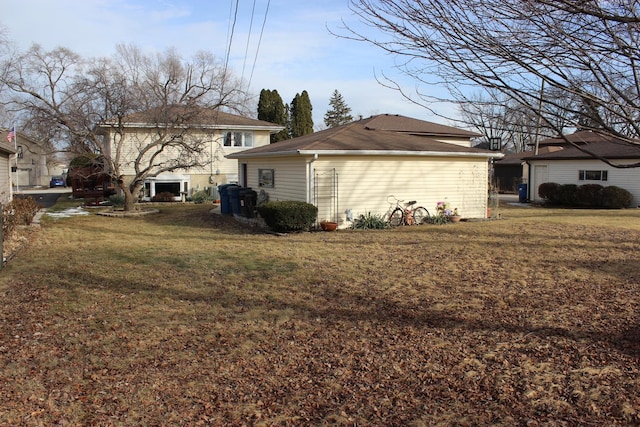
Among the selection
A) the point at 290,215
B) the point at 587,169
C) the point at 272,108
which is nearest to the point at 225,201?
the point at 290,215

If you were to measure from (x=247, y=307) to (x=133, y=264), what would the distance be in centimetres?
398

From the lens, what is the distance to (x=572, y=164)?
2506 cm

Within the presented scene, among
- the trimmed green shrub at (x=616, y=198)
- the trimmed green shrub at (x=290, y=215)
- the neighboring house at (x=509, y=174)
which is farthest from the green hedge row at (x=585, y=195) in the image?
the trimmed green shrub at (x=290, y=215)

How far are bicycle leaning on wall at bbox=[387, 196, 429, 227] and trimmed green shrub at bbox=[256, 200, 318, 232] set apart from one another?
2.81m

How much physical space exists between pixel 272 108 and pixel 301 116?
274 cm

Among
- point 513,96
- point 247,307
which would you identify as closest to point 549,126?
point 513,96

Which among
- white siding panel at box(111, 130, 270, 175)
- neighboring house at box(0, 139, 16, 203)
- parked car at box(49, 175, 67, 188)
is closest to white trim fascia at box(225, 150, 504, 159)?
neighboring house at box(0, 139, 16, 203)

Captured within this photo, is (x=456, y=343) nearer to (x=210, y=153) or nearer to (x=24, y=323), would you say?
(x=24, y=323)

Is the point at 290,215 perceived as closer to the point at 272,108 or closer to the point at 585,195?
the point at 585,195

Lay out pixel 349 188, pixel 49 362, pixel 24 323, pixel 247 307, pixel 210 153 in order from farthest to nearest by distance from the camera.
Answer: pixel 210 153, pixel 349 188, pixel 247 307, pixel 24 323, pixel 49 362

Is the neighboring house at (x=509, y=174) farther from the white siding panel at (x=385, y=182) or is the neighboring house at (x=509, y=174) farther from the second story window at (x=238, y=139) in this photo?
the white siding panel at (x=385, y=182)

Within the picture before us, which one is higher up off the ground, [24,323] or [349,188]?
[349,188]

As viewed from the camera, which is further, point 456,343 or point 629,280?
point 629,280

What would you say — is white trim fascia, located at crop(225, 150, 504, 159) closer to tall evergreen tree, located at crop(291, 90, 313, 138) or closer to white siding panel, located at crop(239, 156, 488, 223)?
white siding panel, located at crop(239, 156, 488, 223)
